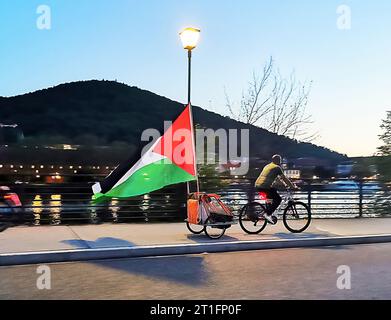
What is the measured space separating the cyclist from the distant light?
315 centimetres

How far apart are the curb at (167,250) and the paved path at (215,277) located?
10.8 inches

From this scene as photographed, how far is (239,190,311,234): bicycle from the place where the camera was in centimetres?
1092

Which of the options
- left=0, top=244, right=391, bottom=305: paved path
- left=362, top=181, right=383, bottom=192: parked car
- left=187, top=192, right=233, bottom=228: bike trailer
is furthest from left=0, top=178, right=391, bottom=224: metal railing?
left=0, top=244, right=391, bottom=305: paved path

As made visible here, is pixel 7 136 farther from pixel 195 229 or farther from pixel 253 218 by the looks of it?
pixel 253 218

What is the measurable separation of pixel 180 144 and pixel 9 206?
170 inches

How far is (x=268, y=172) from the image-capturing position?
1102cm

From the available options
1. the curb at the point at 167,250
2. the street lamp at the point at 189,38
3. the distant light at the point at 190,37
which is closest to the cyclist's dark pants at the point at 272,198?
the curb at the point at 167,250

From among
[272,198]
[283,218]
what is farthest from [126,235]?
[283,218]

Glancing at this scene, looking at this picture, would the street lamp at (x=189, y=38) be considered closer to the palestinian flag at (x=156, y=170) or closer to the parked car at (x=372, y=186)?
the palestinian flag at (x=156, y=170)

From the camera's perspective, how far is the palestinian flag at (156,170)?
10.5 metres

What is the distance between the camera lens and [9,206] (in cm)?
1152

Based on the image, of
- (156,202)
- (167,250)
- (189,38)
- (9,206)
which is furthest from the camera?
(156,202)

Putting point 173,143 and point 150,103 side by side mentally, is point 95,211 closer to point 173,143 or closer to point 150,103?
point 173,143

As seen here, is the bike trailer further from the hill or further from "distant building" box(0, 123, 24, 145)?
"distant building" box(0, 123, 24, 145)
